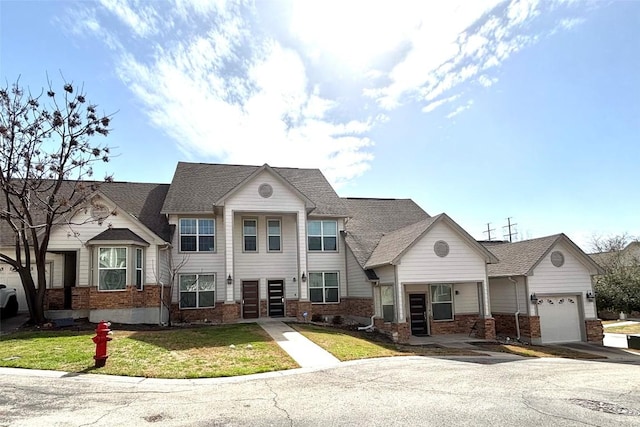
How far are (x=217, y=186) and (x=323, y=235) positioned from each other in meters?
6.28

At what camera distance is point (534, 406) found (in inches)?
316

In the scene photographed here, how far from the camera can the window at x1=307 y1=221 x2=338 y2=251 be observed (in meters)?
23.5

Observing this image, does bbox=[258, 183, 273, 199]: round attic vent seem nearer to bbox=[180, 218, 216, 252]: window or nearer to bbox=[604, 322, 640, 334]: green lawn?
bbox=[180, 218, 216, 252]: window

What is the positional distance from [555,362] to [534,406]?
750 cm

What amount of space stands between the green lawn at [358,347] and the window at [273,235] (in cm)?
541

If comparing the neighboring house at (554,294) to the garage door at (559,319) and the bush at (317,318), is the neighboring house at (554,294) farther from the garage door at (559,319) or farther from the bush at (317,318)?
the bush at (317,318)

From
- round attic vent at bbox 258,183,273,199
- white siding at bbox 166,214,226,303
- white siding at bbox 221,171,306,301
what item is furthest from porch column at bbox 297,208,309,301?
white siding at bbox 166,214,226,303

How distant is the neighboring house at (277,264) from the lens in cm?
1853

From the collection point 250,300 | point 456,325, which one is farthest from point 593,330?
point 250,300

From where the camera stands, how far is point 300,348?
1407 cm

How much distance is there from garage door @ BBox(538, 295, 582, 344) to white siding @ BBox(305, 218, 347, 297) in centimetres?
938

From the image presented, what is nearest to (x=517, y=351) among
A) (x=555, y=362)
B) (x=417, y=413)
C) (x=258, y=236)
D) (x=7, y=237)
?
(x=555, y=362)

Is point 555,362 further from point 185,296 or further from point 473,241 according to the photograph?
point 185,296

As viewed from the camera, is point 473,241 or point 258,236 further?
point 258,236
